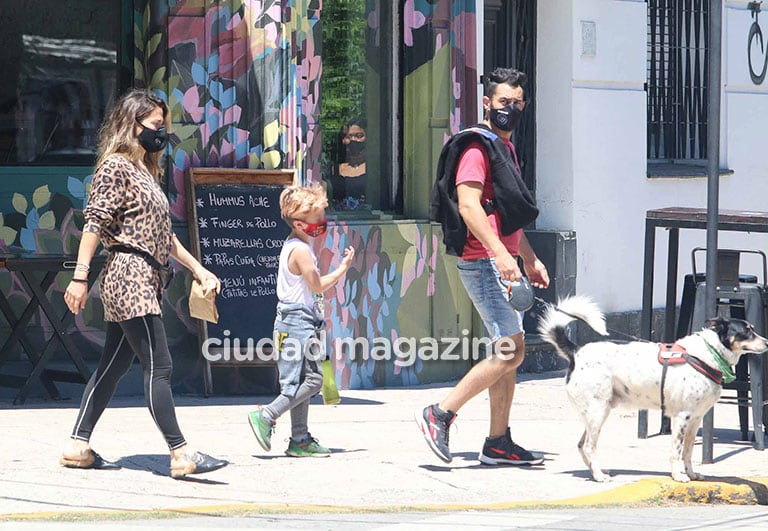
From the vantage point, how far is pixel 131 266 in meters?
7.08

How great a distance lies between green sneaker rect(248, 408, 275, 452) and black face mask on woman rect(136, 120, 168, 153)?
1486 mm

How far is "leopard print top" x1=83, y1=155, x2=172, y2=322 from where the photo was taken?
23.1 ft

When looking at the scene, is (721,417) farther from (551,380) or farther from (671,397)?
(671,397)

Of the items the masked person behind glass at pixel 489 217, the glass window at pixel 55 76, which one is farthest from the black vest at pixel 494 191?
the glass window at pixel 55 76

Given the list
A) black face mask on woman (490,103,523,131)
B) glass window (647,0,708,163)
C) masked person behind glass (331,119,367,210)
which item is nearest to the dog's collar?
black face mask on woman (490,103,523,131)

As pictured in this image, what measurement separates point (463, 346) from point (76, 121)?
3374 millimetres

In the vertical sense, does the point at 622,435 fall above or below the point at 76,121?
below

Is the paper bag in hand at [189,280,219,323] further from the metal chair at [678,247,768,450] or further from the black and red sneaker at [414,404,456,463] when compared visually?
the metal chair at [678,247,768,450]

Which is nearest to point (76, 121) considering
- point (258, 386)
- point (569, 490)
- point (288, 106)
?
point (288, 106)

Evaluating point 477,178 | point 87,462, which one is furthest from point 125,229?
point 477,178

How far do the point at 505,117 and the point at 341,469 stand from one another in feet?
6.67

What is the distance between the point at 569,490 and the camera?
7.43 metres

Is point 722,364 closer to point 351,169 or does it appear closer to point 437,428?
point 437,428

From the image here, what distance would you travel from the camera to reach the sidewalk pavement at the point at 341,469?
6906 millimetres
